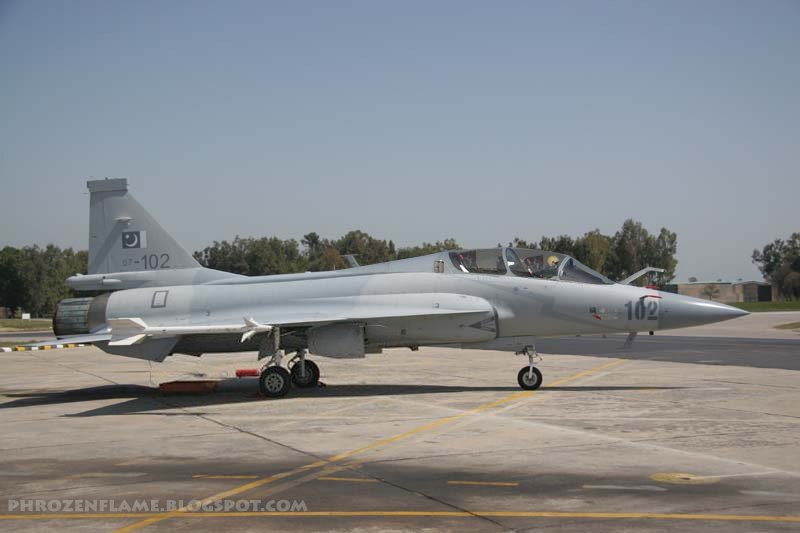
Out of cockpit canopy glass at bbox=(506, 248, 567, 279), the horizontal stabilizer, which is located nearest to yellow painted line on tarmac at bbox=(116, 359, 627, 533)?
cockpit canopy glass at bbox=(506, 248, 567, 279)

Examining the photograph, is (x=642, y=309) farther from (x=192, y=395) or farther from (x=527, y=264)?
(x=192, y=395)

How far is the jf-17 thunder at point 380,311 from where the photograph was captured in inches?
611

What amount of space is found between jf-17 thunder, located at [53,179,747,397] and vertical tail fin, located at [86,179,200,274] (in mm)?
468

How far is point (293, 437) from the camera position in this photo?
→ 11.0m

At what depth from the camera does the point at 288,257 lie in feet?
347

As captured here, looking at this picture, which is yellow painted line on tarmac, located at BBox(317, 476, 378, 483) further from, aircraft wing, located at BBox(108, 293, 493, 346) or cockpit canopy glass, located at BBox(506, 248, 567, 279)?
cockpit canopy glass, located at BBox(506, 248, 567, 279)

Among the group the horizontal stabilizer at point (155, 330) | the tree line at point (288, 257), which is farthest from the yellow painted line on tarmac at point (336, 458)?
the tree line at point (288, 257)

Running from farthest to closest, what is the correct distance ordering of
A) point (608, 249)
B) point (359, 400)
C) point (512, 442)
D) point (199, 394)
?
1. point (608, 249)
2. point (199, 394)
3. point (359, 400)
4. point (512, 442)

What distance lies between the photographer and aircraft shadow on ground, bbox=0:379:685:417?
49.2 ft

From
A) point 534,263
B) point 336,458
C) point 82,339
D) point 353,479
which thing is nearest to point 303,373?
point 82,339

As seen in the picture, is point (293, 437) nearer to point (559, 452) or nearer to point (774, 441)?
point (559, 452)

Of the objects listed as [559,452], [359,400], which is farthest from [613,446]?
[359,400]

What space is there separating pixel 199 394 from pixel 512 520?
463 inches

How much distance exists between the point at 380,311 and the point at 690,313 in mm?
5914
